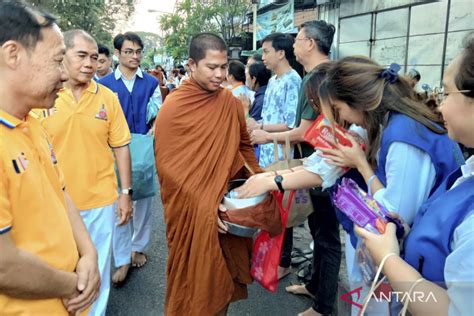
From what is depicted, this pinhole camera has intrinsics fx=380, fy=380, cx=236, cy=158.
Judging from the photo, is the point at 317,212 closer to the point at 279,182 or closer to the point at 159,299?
the point at 279,182

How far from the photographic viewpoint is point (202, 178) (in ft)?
7.69

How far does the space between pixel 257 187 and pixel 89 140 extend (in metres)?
1.19

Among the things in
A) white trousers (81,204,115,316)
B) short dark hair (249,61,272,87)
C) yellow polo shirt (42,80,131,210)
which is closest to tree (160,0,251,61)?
short dark hair (249,61,272,87)

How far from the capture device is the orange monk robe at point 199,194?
7.42 feet

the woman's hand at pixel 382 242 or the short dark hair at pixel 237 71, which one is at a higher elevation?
the short dark hair at pixel 237 71

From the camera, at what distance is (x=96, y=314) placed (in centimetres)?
251

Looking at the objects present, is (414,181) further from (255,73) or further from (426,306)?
(255,73)

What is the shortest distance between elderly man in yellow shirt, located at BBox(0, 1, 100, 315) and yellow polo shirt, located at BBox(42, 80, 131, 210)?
3.71ft

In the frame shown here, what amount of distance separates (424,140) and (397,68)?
14.3 inches

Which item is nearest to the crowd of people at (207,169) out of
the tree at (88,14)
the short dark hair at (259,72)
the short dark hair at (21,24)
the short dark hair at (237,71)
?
the short dark hair at (21,24)

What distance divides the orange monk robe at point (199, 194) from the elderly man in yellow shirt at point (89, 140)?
0.41m

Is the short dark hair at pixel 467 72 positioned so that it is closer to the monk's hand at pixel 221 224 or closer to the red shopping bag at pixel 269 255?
the red shopping bag at pixel 269 255

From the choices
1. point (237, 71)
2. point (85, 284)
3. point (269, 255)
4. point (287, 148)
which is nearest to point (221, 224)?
point (269, 255)

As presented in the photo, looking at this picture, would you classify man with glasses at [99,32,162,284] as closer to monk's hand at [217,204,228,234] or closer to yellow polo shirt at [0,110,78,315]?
monk's hand at [217,204,228,234]
